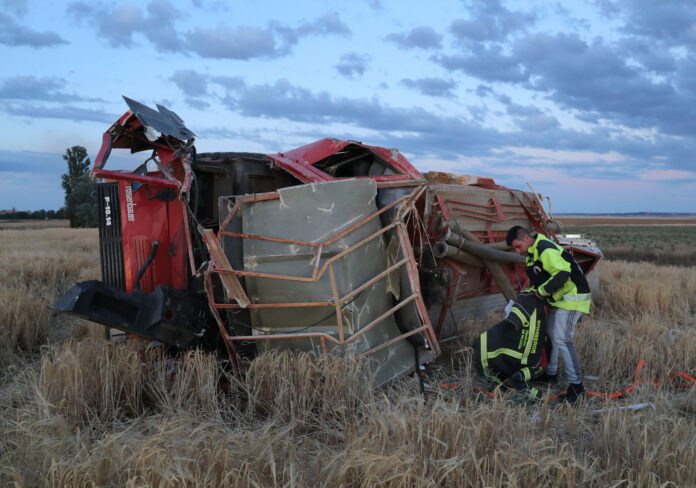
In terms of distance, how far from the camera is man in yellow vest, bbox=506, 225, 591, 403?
16.4ft

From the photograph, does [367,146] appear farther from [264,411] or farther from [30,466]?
[30,466]

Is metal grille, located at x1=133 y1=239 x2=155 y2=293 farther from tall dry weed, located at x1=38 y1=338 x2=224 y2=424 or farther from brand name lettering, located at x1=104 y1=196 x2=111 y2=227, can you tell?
tall dry weed, located at x1=38 y1=338 x2=224 y2=424

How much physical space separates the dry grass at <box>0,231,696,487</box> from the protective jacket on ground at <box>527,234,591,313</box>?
89 cm

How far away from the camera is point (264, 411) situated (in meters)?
4.48

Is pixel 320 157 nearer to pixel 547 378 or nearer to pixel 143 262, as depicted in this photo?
pixel 143 262

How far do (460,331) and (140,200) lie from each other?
4058mm

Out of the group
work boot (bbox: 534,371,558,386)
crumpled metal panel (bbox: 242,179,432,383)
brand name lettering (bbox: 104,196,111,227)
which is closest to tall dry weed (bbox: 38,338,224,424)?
crumpled metal panel (bbox: 242,179,432,383)

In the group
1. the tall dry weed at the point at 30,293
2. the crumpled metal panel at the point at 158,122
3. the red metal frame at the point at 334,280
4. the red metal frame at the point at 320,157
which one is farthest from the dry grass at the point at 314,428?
the red metal frame at the point at 320,157

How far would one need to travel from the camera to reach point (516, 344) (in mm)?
5160

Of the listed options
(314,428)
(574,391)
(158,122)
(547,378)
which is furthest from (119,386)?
(547,378)

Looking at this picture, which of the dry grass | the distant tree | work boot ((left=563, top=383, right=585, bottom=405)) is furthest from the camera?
the distant tree

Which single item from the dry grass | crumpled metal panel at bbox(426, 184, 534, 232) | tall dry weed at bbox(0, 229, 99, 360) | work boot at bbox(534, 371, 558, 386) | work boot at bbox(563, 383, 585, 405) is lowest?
work boot at bbox(534, 371, 558, 386)

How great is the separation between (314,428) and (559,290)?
2.66m

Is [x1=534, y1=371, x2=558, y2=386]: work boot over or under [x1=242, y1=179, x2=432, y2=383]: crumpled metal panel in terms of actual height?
under
